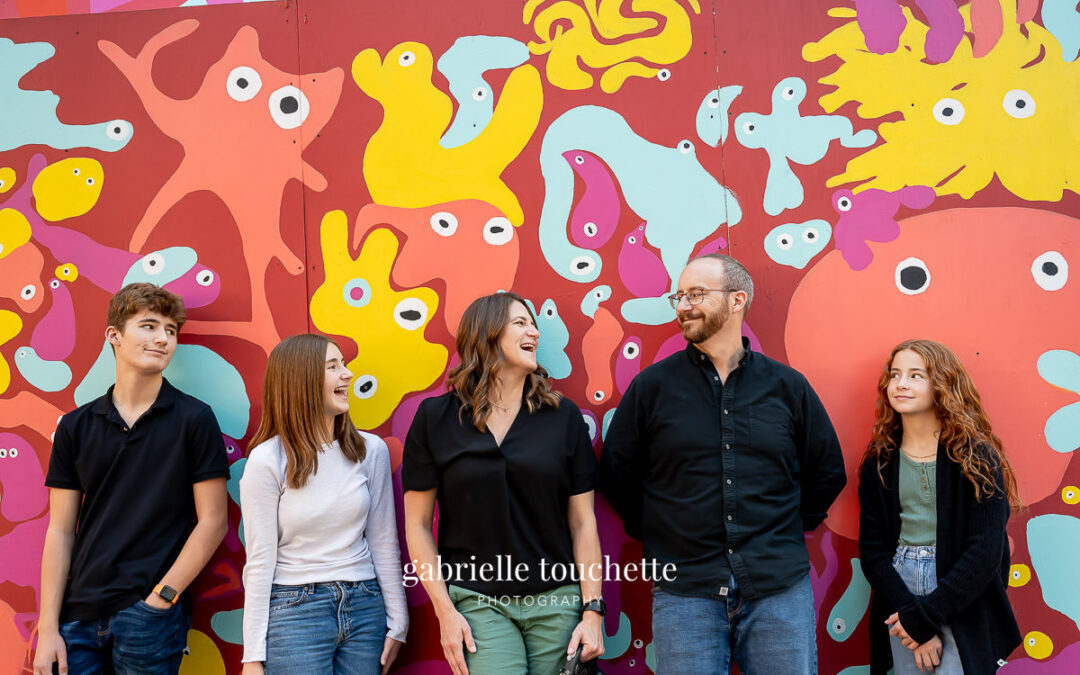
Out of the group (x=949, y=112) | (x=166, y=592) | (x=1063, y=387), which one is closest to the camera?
(x=166, y=592)

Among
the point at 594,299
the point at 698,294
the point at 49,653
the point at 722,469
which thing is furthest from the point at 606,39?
the point at 49,653

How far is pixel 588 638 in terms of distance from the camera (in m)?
2.87

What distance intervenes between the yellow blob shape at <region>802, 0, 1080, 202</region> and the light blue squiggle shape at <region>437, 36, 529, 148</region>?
1.36 meters

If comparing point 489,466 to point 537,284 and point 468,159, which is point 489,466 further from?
point 468,159

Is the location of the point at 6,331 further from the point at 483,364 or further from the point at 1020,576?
the point at 1020,576

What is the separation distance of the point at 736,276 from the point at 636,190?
65cm

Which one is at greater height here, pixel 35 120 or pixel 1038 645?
pixel 35 120

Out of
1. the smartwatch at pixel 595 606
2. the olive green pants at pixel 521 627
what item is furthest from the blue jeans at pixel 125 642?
the smartwatch at pixel 595 606

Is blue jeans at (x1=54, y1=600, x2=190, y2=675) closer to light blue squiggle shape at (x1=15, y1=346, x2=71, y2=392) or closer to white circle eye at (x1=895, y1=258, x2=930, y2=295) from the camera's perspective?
light blue squiggle shape at (x1=15, y1=346, x2=71, y2=392)

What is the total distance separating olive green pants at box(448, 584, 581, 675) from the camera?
9.27ft

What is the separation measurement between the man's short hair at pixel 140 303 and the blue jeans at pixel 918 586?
318 centimetres

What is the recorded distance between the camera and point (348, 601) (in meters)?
2.96

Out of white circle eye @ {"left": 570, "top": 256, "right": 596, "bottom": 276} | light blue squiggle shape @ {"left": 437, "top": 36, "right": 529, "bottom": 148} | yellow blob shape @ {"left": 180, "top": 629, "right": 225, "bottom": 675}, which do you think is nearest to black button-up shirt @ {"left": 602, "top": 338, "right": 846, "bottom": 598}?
white circle eye @ {"left": 570, "top": 256, "right": 596, "bottom": 276}

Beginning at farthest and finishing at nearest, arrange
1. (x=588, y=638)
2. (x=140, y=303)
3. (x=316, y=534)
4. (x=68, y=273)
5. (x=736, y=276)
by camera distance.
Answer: (x=68, y=273) < (x=140, y=303) < (x=736, y=276) < (x=316, y=534) < (x=588, y=638)
